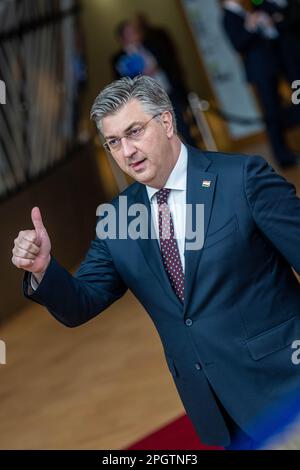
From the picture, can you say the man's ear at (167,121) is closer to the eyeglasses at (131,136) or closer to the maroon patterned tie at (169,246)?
the eyeglasses at (131,136)

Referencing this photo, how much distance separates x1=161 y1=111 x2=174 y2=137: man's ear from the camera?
2.61 metres

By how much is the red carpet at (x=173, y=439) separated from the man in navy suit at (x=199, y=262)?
1.72 m

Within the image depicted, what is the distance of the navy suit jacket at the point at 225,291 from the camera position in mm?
2646

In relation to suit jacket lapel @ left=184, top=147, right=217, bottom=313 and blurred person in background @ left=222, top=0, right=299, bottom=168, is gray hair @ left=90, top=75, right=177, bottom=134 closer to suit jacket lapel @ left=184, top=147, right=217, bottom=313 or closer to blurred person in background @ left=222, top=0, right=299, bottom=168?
suit jacket lapel @ left=184, top=147, right=217, bottom=313

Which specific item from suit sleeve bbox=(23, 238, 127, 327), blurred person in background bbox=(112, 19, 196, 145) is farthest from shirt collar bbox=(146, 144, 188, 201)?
blurred person in background bbox=(112, 19, 196, 145)

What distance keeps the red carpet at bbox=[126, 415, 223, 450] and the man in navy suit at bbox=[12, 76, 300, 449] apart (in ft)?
5.65

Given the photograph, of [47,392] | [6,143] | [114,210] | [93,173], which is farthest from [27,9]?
[114,210]

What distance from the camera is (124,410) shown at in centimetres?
539

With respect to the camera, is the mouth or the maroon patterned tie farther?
the maroon patterned tie

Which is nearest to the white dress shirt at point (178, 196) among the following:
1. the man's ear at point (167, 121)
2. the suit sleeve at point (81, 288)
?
the man's ear at point (167, 121)

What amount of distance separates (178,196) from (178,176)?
0.17 feet

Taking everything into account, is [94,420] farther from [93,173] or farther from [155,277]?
[93,173]

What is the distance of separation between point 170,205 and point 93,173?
7.62 metres

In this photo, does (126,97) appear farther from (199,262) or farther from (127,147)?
(199,262)
